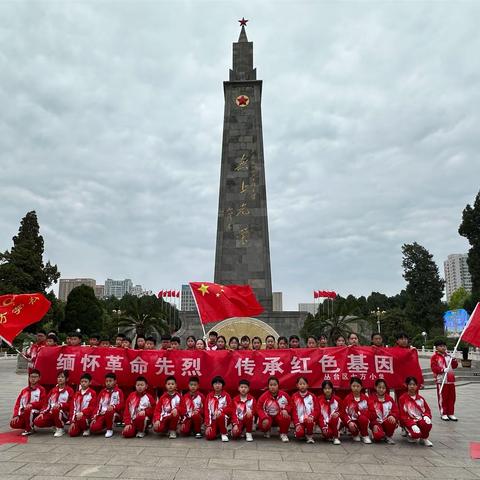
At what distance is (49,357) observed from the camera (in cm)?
751

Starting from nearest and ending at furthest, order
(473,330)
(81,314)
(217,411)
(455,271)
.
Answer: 1. (217,411)
2. (473,330)
3. (81,314)
4. (455,271)

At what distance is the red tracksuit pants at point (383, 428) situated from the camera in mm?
6273

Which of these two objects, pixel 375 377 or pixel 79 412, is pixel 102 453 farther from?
pixel 375 377

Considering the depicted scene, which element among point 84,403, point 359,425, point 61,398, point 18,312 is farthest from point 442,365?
point 18,312

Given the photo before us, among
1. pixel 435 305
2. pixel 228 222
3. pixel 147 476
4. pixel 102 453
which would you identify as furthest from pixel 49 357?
pixel 435 305

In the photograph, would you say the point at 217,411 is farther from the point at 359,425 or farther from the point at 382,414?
the point at 382,414

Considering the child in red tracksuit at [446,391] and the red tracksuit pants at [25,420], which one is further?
the child in red tracksuit at [446,391]

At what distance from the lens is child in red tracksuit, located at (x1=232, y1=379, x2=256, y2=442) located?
6402mm

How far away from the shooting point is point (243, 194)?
20.3 m

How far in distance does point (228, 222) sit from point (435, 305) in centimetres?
3288

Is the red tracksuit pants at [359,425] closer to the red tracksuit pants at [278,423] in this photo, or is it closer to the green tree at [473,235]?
the red tracksuit pants at [278,423]

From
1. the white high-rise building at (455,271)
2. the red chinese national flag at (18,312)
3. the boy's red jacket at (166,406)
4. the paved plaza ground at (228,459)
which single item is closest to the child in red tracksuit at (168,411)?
the boy's red jacket at (166,406)

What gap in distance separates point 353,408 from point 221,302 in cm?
476

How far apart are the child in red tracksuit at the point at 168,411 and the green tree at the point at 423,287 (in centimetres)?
4247
